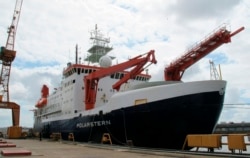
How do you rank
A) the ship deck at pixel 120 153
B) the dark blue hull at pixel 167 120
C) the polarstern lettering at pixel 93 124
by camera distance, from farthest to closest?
the polarstern lettering at pixel 93 124
the dark blue hull at pixel 167 120
the ship deck at pixel 120 153

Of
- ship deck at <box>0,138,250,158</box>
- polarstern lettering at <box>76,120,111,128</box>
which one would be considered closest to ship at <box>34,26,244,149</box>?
polarstern lettering at <box>76,120,111,128</box>

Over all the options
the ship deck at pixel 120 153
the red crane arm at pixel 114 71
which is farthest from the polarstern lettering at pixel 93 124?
the ship deck at pixel 120 153

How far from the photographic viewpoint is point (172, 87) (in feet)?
50.3

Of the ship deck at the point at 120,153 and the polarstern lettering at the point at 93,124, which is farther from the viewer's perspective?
the polarstern lettering at the point at 93,124

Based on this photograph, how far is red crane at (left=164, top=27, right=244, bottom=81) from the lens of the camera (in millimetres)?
23578

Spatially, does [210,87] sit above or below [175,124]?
above

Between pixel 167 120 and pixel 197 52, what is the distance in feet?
39.2

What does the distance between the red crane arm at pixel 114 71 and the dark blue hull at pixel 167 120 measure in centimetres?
358

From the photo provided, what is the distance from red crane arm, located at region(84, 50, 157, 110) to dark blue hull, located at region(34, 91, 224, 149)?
141 inches

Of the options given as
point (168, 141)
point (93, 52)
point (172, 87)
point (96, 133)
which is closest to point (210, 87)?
point (172, 87)

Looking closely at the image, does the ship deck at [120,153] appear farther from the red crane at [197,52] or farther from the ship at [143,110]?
the red crane at [197,52]

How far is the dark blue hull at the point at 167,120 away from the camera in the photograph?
48.7ft

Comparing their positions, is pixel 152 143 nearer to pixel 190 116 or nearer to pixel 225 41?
pixel 190 116

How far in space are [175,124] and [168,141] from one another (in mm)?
1039
